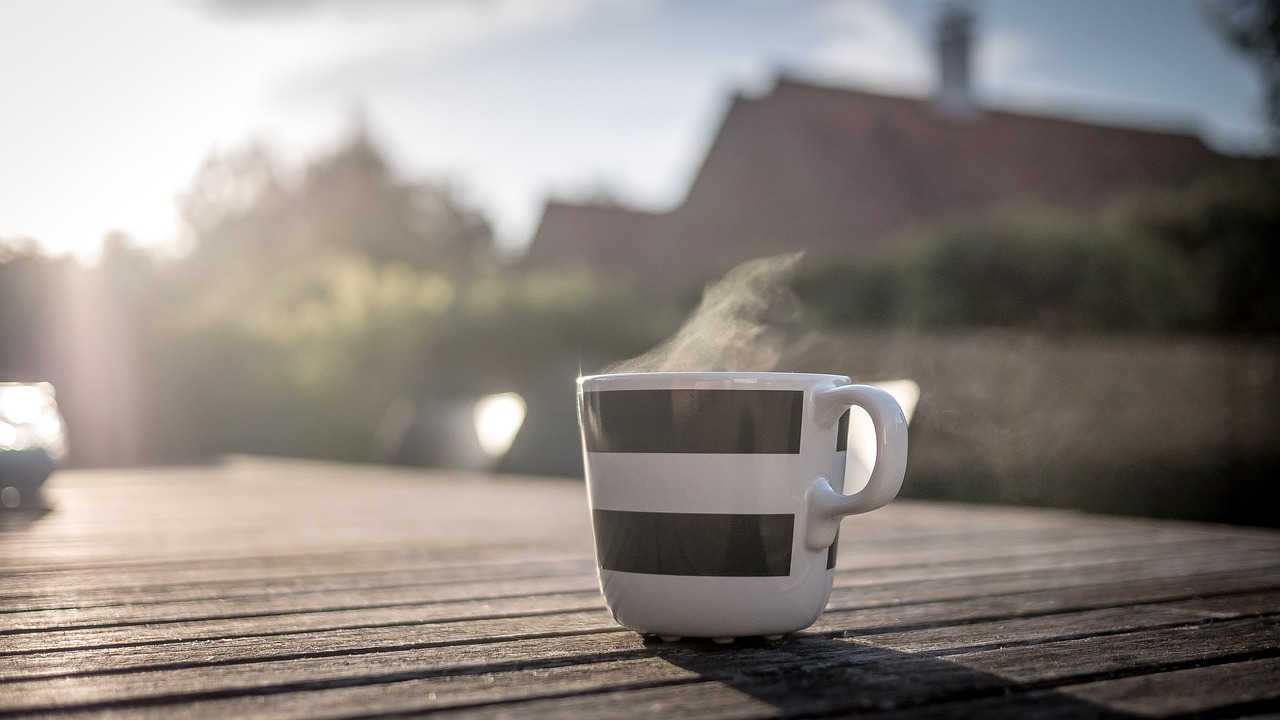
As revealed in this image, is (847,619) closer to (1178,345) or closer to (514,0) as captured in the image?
(1178,345)

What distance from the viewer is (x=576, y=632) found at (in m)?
1.13

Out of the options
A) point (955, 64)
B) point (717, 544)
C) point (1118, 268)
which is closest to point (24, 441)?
point (717, 544)

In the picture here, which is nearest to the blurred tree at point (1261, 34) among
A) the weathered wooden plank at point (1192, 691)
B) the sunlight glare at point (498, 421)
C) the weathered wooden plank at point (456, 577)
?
the sunlight glare at point (498, 421)

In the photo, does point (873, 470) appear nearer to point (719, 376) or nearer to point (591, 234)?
point (719, 376)

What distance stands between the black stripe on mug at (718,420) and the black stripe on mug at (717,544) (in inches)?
2.8

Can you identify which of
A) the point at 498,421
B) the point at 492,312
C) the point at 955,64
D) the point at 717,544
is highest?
the point at 955,64

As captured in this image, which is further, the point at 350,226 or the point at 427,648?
the point at 350,226

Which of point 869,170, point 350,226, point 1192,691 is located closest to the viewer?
point 1192,691

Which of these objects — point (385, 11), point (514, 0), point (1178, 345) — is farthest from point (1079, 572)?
point (385, 11)

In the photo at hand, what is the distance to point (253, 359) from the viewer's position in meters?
12.2

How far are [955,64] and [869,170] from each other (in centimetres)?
271

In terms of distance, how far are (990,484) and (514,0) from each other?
688 centimetres

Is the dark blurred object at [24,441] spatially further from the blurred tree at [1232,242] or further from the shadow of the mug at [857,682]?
the blurred tree at [1232,242]

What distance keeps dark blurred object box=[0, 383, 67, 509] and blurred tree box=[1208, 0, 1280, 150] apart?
6606 millimetres
